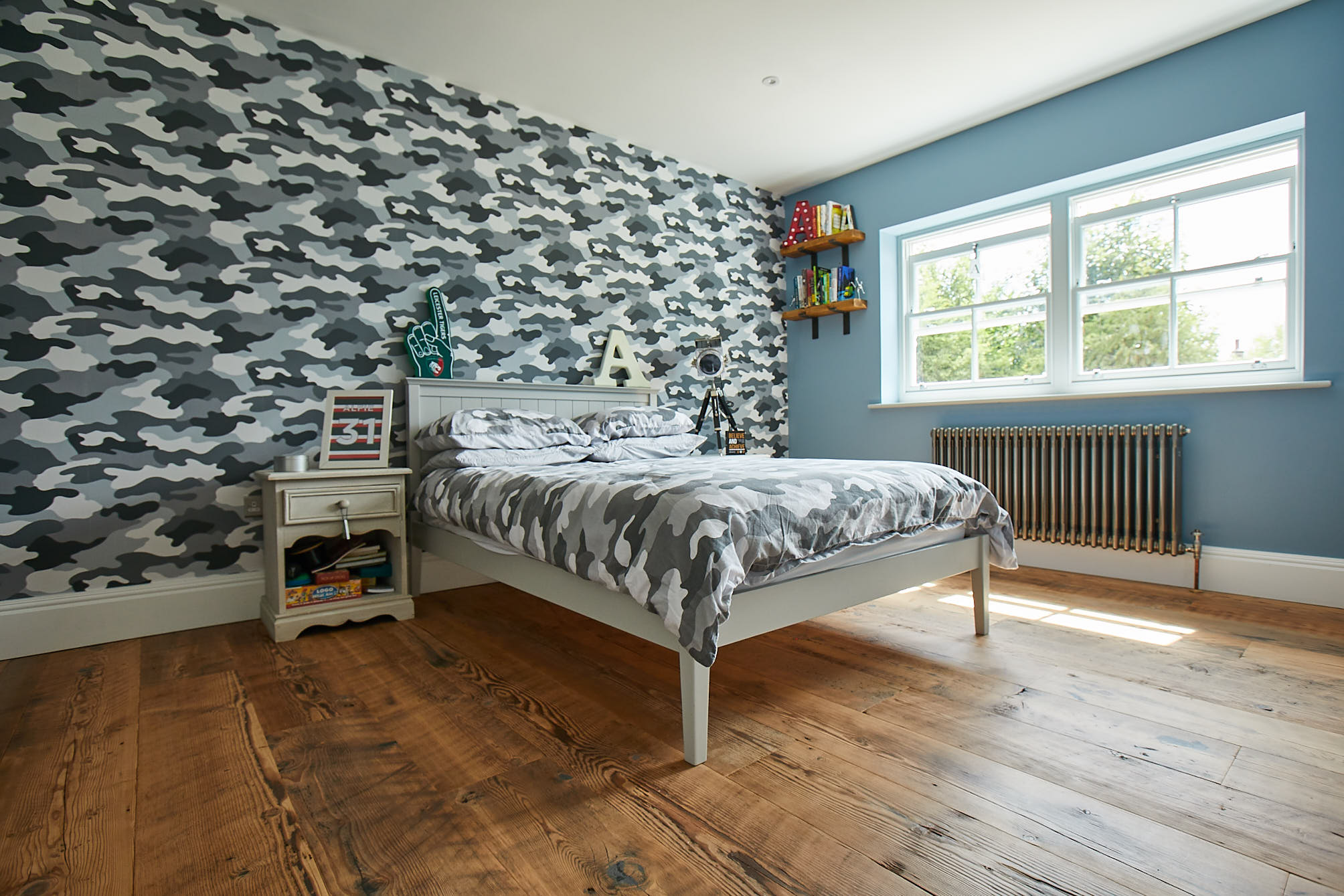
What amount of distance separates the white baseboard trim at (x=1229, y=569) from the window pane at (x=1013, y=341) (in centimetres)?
103

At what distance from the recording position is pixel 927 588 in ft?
9.84

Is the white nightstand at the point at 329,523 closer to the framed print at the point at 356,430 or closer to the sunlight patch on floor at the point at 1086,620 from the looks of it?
the framed print at the point at 356,430

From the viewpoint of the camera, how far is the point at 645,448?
10.3 ft

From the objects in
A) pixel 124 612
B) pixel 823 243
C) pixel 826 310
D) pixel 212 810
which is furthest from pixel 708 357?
pixel 212 810

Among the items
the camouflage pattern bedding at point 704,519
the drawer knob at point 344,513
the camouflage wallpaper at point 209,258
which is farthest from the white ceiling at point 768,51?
the drawer knob at point 344,513

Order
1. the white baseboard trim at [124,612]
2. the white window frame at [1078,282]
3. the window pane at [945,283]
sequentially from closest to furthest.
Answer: the white baseboard trim at [124,612], the white window frame at [1078,282], the window pane at [945,283]

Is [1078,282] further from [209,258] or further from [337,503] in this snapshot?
[209,258]

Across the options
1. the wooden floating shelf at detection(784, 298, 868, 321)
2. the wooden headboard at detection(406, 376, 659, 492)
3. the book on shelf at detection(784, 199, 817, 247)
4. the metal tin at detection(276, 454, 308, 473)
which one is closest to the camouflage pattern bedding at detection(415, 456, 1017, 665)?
the metal tin at detection(276, 454, 308, 473)

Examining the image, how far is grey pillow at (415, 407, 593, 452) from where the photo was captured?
2.73m

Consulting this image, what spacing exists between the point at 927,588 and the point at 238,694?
107 inches

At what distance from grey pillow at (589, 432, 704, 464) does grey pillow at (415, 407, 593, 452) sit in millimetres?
109

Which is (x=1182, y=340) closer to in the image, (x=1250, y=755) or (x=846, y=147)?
(x=846, y=147)

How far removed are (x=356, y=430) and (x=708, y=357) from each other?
214 cm

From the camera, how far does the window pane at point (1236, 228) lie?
286 cm
